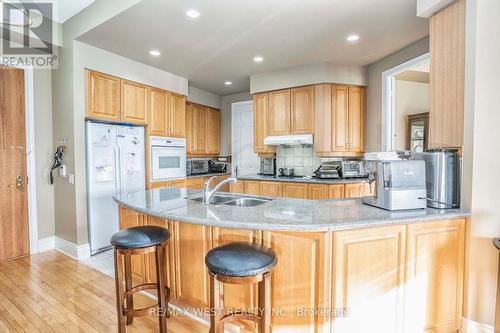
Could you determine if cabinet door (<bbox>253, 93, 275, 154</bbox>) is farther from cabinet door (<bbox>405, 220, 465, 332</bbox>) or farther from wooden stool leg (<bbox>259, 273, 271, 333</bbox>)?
wooden stool leg (<bbox>259, 273, 271, 333</bbox>)

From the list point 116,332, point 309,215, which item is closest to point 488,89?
point 309,215

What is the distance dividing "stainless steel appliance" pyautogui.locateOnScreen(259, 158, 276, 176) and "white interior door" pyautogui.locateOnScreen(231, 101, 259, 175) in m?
0.61

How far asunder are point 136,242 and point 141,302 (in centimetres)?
98

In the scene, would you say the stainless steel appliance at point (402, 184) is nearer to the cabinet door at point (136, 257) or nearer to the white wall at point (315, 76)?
the cabinet door at point (136, 257)

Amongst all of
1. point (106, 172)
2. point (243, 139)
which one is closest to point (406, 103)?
point (243, 139)

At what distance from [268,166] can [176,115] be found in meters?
1.94

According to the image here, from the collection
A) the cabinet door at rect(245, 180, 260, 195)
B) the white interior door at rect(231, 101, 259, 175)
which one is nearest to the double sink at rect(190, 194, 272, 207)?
the cabinet door at rect(245, 180, 260, 195)

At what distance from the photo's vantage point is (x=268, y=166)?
194 inches

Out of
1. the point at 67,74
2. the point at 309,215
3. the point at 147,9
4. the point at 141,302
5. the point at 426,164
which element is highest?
the point at 147,9

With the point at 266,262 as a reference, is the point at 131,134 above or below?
above

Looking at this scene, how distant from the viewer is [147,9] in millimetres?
2496

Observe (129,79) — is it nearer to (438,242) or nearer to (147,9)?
(147,9)

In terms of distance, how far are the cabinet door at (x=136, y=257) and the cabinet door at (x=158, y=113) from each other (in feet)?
6.19

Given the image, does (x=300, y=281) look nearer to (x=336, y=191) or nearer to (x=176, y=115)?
(x=336, y=191)
